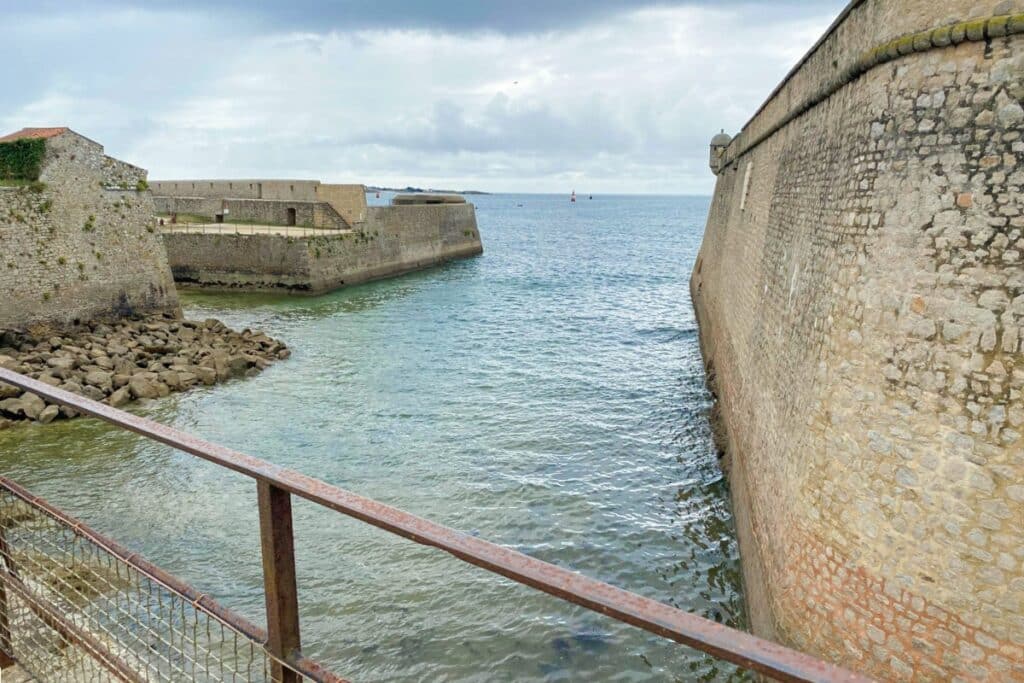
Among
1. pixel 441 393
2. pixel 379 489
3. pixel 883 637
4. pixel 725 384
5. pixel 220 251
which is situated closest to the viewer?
pixel 883 637

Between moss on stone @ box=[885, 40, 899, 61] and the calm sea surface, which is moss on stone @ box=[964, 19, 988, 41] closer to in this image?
moss on stone @ box=[885, 40, 899, 61]

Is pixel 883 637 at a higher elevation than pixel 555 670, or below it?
higher

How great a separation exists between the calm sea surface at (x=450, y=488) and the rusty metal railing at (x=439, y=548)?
5050 millimetres

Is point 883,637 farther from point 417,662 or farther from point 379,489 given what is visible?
point 379,489

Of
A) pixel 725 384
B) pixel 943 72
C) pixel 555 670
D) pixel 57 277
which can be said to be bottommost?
pixel 555 670

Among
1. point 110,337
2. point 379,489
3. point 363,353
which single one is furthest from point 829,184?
point 110,337

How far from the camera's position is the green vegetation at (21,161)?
1645 cm

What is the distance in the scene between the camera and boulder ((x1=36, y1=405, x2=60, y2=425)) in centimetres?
1225

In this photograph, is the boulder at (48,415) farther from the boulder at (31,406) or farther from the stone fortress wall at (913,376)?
the stone fortress wall at (913,376)

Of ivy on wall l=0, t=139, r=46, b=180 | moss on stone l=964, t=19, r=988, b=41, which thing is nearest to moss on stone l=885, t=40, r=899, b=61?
moss on stone l=964, t=19, r=988, b=41

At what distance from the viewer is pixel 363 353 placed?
18953 mm

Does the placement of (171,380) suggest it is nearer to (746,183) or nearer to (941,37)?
(746,183)

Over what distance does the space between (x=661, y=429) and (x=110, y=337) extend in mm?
12785

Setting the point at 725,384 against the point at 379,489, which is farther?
the point at 725,384
